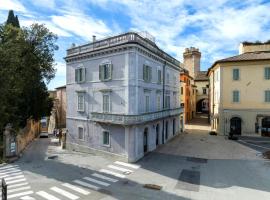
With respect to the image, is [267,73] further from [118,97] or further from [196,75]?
[196,75]

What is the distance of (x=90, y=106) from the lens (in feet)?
94.3

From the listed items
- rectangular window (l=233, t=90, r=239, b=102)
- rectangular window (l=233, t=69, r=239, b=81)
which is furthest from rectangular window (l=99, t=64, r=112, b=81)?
rectangular window (l=233, t=90, r=239, b=102)

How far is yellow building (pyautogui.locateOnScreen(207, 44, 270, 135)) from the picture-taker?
36.4 metres

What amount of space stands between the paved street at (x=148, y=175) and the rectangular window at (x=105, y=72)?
8252 mm

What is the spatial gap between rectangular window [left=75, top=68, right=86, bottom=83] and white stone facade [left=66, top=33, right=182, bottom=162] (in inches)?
4.5

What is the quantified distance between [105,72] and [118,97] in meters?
3.28

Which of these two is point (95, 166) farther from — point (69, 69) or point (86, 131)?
point (69, 69)

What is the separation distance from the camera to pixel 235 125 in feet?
125

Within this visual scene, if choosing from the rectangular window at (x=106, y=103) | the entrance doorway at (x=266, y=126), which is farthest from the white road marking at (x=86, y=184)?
the entrance doorway at (x=266, y=126)

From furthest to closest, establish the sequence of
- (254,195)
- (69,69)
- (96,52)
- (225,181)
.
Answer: (69,69) → (96,52) → (225,181) → (254,195)

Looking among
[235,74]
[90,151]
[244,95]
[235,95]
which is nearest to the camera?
[90,151]

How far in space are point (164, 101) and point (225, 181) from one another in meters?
15.5

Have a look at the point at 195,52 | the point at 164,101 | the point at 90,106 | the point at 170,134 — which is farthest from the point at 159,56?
the point at 195,52

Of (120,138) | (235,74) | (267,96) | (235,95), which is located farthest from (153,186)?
(267,96)
